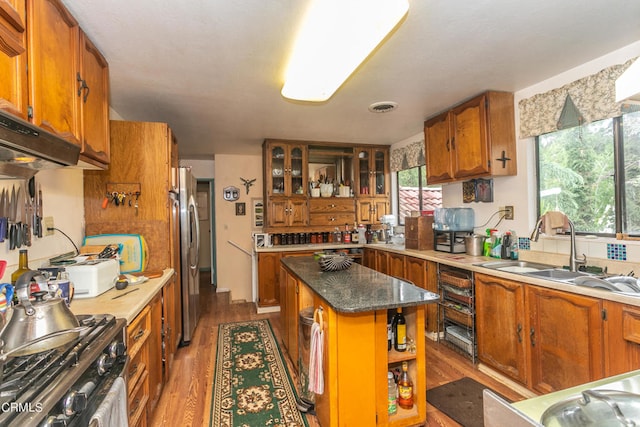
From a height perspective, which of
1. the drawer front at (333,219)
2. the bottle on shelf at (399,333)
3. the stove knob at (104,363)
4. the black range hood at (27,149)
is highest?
the black range hood at (27,149)

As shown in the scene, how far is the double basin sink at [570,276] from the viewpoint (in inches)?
67.7

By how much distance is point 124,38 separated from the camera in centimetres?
173

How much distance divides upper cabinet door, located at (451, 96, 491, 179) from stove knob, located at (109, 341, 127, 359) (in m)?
2.88

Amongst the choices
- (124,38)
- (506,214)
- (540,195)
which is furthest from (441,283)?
(124,38)

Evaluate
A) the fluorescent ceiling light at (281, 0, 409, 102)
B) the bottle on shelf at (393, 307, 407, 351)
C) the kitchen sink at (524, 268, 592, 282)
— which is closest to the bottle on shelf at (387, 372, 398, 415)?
the bottle on shelf at (393, 307, 407, 351)

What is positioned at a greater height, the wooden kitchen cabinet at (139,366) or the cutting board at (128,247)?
the cutting board at (128,247)

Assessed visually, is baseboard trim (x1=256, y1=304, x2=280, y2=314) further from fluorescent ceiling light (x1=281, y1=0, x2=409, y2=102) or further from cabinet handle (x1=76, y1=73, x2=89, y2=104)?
cabinet handle (x1=76, y1=73, x2=89, y2=104)

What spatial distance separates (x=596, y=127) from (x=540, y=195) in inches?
25.1

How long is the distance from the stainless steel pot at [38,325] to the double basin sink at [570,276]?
2.58 metres

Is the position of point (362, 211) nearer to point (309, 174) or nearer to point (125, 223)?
point (309, 174)

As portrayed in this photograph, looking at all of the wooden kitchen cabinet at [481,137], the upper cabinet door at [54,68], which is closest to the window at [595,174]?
the wooden kitchen cabinet at [481,137]

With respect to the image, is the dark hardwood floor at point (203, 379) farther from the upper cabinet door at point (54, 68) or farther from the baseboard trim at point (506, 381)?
the upper cabinet door at point (54, 68)

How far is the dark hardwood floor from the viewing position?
1.92 meters

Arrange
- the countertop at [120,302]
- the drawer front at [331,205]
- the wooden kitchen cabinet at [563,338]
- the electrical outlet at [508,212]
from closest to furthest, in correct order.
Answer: the countertop at [120,302] → the wooden kitchen cabinet at [563,338] → the electrical outlet at [508,212] → the drawer front at [331,205]
